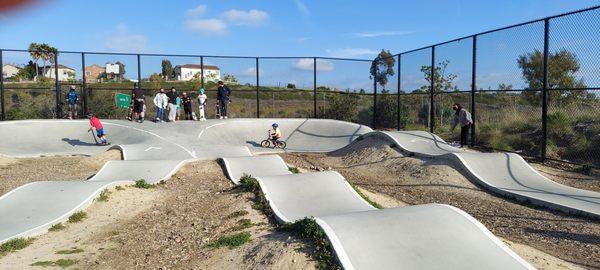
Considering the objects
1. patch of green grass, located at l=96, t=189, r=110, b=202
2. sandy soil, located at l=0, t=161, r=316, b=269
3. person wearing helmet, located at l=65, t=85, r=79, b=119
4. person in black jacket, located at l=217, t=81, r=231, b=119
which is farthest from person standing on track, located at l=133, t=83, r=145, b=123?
patch of green grass, located at l=96, t=189, r=110, b=202

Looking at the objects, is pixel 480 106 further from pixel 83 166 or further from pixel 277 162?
pixel 83 166

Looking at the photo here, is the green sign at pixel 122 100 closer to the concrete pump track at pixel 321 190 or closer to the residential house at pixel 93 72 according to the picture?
the residential house at pixel 93 72

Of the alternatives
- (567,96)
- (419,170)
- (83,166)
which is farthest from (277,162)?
(567,96)

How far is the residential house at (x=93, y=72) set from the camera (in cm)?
2120

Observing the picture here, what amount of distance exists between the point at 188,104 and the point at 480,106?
1212 cm

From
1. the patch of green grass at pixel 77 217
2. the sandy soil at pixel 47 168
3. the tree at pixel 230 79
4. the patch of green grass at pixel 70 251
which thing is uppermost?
the tree at pixel 230 79

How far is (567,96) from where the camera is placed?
1410 centimetres

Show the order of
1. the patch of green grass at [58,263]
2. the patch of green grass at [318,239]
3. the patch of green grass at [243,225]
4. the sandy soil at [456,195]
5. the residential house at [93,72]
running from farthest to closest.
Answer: the residential house at [93,72] < the patch of green grass at [243,225] < the sandy soil at [456,195] < the patch of green grass at [58,263] < the patch of green grass at [318,239]

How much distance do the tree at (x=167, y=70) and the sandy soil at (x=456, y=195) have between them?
1007 cm

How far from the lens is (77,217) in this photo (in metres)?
7.26

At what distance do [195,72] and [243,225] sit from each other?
60.8 ft

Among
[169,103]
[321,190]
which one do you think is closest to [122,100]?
[169,103]

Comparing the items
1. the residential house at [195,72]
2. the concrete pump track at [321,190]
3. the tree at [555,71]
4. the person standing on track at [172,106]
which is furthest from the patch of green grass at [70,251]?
the residential house at [195,72]

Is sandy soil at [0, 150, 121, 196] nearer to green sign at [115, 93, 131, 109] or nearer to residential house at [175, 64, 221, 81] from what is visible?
green sign at [115, 93, 131, 109]
